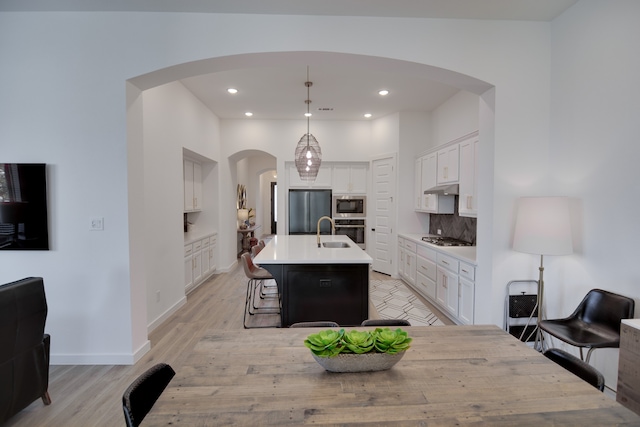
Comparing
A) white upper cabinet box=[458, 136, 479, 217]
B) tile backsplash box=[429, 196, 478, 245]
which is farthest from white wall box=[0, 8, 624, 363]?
tile backsplash box=[429, 196, 478, 245]

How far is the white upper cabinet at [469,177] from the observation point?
11.6 feet

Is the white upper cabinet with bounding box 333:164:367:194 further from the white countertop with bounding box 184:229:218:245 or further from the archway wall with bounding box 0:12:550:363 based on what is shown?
the archway wall with bounding box 0:12:550:363

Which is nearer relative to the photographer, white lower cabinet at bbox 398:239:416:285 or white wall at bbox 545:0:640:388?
white wall at bbox 545:0:640:388

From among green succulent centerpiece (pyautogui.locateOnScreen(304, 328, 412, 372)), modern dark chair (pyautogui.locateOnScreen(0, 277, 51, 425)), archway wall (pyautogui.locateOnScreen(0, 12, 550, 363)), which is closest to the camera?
green succulent centerpiece (pyautogui.locateOnScreen(304, 328, 412, 372))

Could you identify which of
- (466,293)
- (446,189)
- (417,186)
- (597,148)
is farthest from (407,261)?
(597,148)

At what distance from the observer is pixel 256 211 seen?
413 inches

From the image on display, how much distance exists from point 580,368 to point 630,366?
649 millimetres

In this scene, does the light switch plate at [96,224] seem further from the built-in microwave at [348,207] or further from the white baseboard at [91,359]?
the built-in microwave at [348,207]

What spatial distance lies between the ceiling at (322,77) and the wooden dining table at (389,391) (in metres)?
2.53

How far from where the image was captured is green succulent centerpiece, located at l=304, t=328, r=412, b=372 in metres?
1.14

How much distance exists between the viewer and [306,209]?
6070mm

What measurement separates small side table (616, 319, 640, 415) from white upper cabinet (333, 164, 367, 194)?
476 centimetres

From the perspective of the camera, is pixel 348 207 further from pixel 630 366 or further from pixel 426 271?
pixel 630 366

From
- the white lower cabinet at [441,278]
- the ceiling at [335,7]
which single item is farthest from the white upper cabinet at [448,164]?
the ceiling at [335,7]
